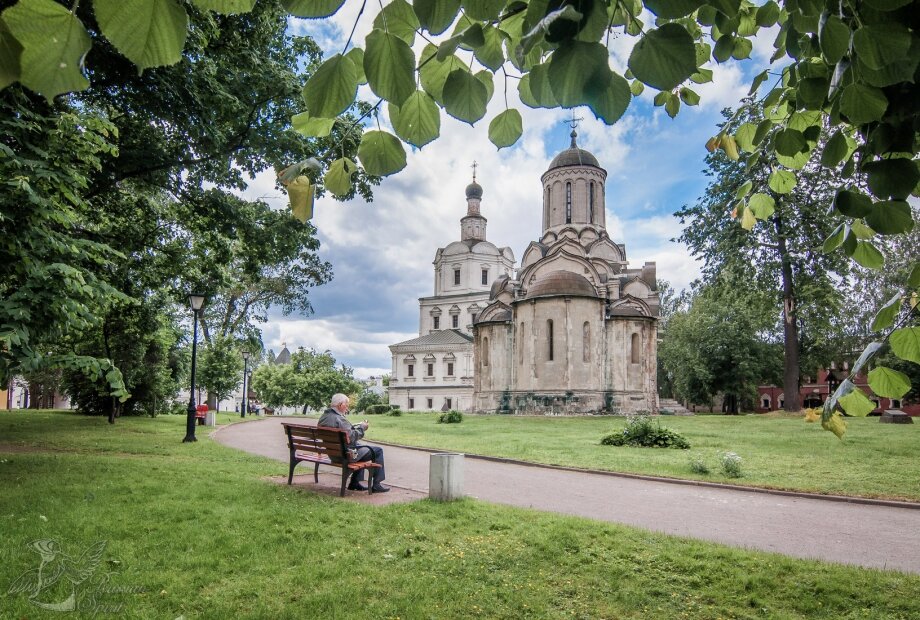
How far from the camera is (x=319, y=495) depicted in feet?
25.7

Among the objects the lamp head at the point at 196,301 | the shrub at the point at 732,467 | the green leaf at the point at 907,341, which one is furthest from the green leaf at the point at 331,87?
the lamp head at the point at 196,301

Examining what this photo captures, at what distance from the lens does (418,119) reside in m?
1.50

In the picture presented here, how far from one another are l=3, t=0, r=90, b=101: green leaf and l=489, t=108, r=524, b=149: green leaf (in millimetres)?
1130

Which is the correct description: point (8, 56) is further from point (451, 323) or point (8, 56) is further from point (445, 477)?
point (451, 323)

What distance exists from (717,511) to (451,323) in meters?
51.1

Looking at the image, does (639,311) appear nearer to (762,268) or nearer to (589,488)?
(762,268)

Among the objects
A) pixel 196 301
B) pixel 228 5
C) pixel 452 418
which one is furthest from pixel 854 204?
pixel 452 418

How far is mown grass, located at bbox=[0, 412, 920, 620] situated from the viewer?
4160 millimetres

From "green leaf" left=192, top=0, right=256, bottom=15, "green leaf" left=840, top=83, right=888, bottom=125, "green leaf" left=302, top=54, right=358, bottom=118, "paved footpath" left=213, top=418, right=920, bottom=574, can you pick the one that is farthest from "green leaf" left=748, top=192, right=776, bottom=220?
"paved footpath" left=213, top=418, right=920, bottom=574

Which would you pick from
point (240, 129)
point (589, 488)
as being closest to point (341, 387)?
point (240, 129)

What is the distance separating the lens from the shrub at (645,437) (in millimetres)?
15874

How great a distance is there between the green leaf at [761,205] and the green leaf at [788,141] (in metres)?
0.53

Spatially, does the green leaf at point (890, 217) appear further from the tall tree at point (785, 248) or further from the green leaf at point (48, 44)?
the tall tree at point (785, 248)

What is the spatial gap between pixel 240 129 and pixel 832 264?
26.4m
